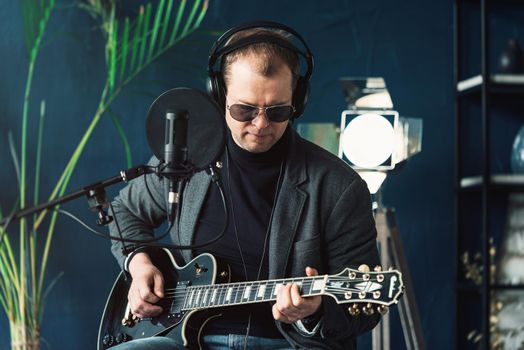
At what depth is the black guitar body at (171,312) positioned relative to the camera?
205 centimetres

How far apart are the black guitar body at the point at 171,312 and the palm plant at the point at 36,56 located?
3.55 ft

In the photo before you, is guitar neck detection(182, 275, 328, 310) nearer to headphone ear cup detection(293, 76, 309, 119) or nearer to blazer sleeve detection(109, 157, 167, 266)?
blazer sleeve detection(109, 157, 167, 266)

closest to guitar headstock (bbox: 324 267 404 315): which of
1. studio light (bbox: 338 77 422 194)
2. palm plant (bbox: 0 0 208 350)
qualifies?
studio light (bbox: 338 77 422 194)

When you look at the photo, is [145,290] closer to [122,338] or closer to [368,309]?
[122,338]

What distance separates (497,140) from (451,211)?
356 mm

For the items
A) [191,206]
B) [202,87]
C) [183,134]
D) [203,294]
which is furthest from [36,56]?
[183,134]

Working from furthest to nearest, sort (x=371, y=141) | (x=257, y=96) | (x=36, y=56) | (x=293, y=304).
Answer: (x=36, y=56)
(x=371, y=141)
(x=257, y=96)
(x=293, y=304)

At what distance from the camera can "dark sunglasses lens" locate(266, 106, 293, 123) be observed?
1979 mm

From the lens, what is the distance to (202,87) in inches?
136

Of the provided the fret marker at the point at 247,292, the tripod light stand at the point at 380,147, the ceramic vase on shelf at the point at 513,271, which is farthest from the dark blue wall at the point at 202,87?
the fret marker at the point at 247,292

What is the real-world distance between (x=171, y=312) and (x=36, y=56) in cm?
164

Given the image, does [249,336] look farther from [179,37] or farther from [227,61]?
[179,37]

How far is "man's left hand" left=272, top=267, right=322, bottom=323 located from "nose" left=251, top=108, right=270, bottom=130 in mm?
370

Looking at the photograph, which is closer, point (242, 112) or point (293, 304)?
point (293, 304)
